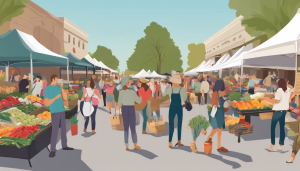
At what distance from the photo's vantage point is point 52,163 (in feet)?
15.7

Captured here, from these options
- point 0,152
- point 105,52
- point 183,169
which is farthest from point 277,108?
point 105,52

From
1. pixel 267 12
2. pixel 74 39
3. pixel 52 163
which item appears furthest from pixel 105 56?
pixel 52 163

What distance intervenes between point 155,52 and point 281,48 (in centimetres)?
4317

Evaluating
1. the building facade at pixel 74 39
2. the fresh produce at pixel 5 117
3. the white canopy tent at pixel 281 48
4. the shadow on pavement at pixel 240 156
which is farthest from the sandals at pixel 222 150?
the building facade at pixel 74 39

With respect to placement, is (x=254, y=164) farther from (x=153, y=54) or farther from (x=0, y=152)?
(x=153, y=54)

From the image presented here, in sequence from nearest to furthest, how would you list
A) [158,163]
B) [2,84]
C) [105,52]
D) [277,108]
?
[158,163], [277,108], [2,84], [105,52]

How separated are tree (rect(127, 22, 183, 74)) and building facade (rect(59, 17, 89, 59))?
1178 centimetres

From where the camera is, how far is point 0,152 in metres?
4.59

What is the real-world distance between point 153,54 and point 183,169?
4515 centimetres

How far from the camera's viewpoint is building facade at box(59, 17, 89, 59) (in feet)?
131

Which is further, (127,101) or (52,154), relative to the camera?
(127,101)

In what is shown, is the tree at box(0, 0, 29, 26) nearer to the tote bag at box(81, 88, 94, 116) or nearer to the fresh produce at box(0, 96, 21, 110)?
the fresh produce at box(0, 96, 21, 110)

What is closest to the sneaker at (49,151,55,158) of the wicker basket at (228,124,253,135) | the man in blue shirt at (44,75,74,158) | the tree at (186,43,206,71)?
the man in blue shirt at (44,75,74,158)

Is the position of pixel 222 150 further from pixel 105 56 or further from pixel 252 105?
pixel 105 56
